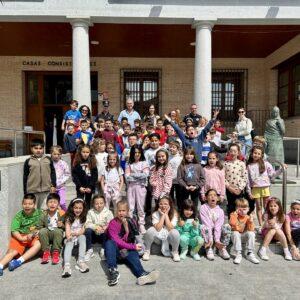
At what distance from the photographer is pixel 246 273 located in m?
4.35

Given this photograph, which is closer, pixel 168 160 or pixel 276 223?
pixel 276 223

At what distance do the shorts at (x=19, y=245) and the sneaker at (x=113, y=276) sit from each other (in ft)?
4.09

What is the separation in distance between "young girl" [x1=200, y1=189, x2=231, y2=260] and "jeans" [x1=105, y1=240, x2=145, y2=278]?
1.04 m

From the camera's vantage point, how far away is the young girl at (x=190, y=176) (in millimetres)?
5434

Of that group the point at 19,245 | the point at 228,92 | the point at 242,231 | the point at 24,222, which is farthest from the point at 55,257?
the point at 228,92

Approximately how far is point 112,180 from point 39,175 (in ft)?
3.74

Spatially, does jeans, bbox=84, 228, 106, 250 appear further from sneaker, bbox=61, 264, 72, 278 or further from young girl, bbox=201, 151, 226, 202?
young girl, bbox=201, 151, 226, 202

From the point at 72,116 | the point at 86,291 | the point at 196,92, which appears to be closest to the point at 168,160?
the point at 86,291

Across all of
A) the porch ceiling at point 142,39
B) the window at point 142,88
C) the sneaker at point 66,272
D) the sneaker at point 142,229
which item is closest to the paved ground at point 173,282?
the sneaker at point 66,272

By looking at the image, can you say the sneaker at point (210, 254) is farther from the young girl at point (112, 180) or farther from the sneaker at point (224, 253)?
the young girl at point (112, 180)

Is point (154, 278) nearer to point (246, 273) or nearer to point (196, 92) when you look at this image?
point (246, 273)

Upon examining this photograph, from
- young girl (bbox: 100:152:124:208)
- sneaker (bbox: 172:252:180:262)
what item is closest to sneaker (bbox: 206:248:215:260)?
sneaker (bbox: 172:252:180:262)

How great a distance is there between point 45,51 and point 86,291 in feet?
39.6

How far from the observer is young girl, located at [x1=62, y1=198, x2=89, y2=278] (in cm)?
439
